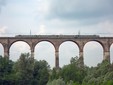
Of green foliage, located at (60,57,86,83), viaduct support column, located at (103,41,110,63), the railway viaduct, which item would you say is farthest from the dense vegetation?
viaduct support column, located at (103,41,110,63)

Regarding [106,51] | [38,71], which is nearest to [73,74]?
[38,71]

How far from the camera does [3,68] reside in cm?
6794

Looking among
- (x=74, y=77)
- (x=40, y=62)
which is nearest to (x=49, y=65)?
(x=40, y=62)

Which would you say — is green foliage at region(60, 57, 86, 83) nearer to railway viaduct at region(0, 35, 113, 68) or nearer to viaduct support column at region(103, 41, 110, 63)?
railway viaduct at region(0, 35, 113, 68)

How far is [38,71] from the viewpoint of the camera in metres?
66.8

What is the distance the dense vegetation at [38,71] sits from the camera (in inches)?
2275

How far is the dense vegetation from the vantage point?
5778 cm

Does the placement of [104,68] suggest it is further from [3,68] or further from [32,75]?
[3,68]

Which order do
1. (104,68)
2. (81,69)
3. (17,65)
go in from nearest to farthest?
1. (104,68)
2. (81,69)
3. (17,65)

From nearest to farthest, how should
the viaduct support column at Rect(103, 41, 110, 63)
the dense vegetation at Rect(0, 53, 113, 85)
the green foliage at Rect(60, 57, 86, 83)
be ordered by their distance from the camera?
the green foliage at Rect(60, 57, 86, 83) → the dense vegetation at Rect(0, 53, 113, 85) → the viaduct support column at Rect(103, 41, 110, 63)

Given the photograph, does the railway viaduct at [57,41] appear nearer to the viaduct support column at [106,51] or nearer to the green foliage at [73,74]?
the viaduct support column at [106,51]

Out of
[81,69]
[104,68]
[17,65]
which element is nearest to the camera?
[104,68]

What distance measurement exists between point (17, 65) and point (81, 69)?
10.2 metres

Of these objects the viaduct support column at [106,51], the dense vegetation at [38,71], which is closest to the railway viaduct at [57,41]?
the viaduct support column at [106,51]
